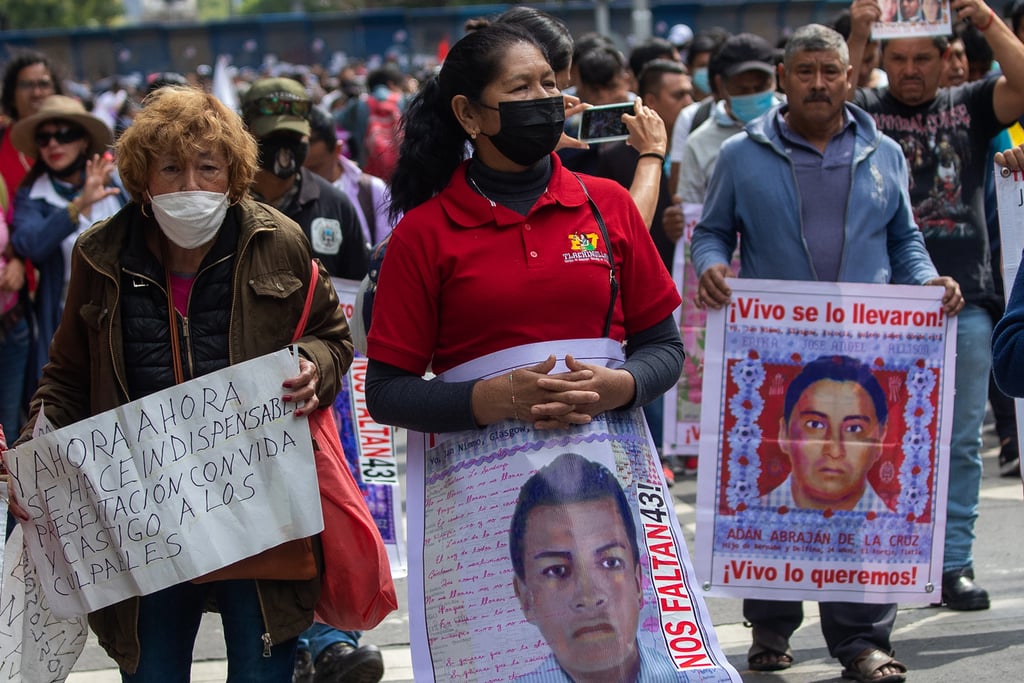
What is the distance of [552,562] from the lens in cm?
316

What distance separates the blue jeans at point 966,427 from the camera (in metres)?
5.55

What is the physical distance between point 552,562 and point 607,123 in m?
1.79

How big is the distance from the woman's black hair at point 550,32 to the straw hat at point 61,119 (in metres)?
3.61

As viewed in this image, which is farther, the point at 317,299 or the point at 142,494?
the point at 317,299

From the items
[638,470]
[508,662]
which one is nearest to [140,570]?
[508,662]

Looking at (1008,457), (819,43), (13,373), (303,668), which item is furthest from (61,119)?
(1008,457)

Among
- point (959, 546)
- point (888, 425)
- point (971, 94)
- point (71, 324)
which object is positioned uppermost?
point (971, 94)

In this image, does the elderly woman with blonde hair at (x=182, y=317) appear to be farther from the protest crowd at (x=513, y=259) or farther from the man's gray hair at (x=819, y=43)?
the man's gray hair at (x=819, y=43)

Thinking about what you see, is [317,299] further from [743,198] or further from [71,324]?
[743,198]

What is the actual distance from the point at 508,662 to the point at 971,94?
3.43 meters

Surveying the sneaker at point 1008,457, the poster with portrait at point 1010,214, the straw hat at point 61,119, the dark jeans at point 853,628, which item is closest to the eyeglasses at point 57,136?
the straw hat at point 61,119

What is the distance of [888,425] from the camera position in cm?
504

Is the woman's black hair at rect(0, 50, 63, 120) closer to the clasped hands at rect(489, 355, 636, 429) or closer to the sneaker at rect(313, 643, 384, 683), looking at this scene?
the sneaker at rect(313, 643, 384, 683)

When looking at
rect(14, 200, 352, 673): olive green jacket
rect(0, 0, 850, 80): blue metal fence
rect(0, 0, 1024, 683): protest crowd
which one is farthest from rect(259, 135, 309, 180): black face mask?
rect(0, 0, 850, 80): blue metal fence
